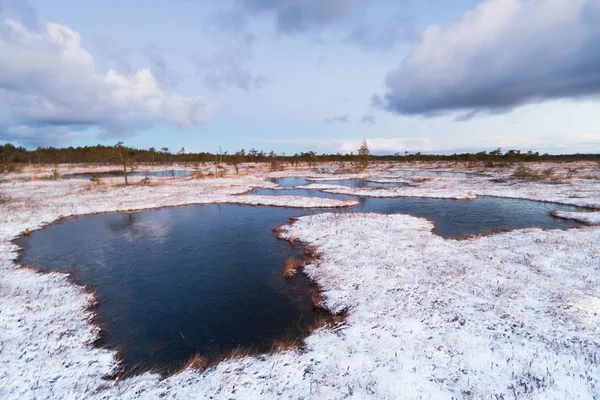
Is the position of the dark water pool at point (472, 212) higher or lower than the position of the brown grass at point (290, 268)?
higher

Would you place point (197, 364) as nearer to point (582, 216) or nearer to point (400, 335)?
point (400, 335)

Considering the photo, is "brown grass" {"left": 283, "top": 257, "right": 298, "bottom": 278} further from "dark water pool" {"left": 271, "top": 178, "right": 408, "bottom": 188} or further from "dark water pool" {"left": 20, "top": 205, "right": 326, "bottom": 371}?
"dark water pool" {"left": 271, "top": 178, "right": 408, "bottom": 188}

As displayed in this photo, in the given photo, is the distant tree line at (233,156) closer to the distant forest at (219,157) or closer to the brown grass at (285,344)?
the distant forest at (219,157)

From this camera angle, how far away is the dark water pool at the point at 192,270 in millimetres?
10328

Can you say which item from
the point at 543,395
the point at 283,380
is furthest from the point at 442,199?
the point at 283,380

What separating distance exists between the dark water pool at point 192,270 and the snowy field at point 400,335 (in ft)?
3.69

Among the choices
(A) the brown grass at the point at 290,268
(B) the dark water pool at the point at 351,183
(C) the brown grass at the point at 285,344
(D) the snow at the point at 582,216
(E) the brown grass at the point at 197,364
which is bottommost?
(C) the brown grass at the point at 285,344

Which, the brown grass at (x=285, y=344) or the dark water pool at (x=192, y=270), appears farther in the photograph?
the dark water pool at (x=192, y=270)

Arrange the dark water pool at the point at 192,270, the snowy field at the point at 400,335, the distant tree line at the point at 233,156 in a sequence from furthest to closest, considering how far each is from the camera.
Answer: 1. the distant tree line at the point at 233,156
2. the dark water pool at the point at 192,270
3. the snowy field at the point at 400,335

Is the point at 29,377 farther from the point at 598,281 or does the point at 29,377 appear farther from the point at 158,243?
the point at 598,281

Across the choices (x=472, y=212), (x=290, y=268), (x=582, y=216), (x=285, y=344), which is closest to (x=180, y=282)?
(x=290, y=268)

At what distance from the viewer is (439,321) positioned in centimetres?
1002

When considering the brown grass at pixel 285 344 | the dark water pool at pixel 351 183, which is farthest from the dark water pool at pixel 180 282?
the dark water pool at pixel 351 183

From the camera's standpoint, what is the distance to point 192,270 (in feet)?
52.4
